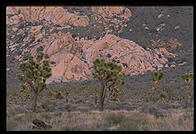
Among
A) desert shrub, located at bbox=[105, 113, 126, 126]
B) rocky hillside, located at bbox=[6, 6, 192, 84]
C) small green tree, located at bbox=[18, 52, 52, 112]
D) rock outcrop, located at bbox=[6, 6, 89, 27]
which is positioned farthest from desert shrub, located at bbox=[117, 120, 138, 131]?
rock outcrop, located at bbox=[6, 6, 89, 27]

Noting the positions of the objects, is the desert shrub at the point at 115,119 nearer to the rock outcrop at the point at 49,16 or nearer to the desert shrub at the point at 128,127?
the desert shrub at the point at 128,127

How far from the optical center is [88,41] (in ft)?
184

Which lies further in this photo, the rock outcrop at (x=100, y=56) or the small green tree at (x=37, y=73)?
the rock outcrop at (x=100, y=56)

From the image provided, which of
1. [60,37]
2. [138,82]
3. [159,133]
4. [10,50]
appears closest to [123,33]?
A: [60,37]

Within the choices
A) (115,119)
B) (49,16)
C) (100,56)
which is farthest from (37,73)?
(49,16)

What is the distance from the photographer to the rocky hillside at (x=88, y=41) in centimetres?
5169

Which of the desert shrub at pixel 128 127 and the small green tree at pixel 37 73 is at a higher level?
the small green tree at pixel 37 73

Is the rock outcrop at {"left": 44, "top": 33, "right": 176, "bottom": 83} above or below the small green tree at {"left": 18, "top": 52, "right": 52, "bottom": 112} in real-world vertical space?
above

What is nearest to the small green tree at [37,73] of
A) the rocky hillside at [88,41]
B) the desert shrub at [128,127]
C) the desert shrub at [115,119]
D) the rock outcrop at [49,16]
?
the desert shrub at [115,119]

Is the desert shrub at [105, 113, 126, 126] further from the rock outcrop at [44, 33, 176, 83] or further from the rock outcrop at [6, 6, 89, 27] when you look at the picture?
the rock outcrop at [6, 6, 89, 27]

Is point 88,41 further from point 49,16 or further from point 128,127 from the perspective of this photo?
point 128,127

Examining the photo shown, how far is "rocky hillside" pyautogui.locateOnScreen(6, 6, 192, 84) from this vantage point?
51.7 m

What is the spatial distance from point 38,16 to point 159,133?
65.5 m

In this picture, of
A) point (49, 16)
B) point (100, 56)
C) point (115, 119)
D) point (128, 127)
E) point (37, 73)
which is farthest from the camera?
point (49, 16)
